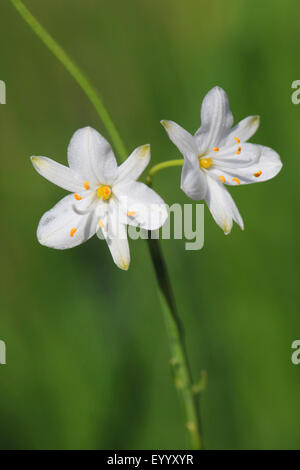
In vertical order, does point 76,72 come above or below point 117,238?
above

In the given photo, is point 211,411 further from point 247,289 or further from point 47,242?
point 47,242

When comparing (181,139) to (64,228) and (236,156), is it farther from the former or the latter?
(64,228)

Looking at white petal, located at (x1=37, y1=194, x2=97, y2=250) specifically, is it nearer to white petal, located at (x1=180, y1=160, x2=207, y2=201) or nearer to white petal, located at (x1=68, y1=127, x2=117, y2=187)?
white petal, located at (x1=68, y1=127, x2=117, y2=187)

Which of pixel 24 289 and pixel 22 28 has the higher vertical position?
pixel 22 28

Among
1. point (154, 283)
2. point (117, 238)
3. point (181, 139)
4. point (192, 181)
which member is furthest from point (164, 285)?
point (154, 283)

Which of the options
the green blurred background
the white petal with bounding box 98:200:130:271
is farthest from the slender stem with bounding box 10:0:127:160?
the green blurred background

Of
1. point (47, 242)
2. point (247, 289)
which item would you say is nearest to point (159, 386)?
point (247, 289)
